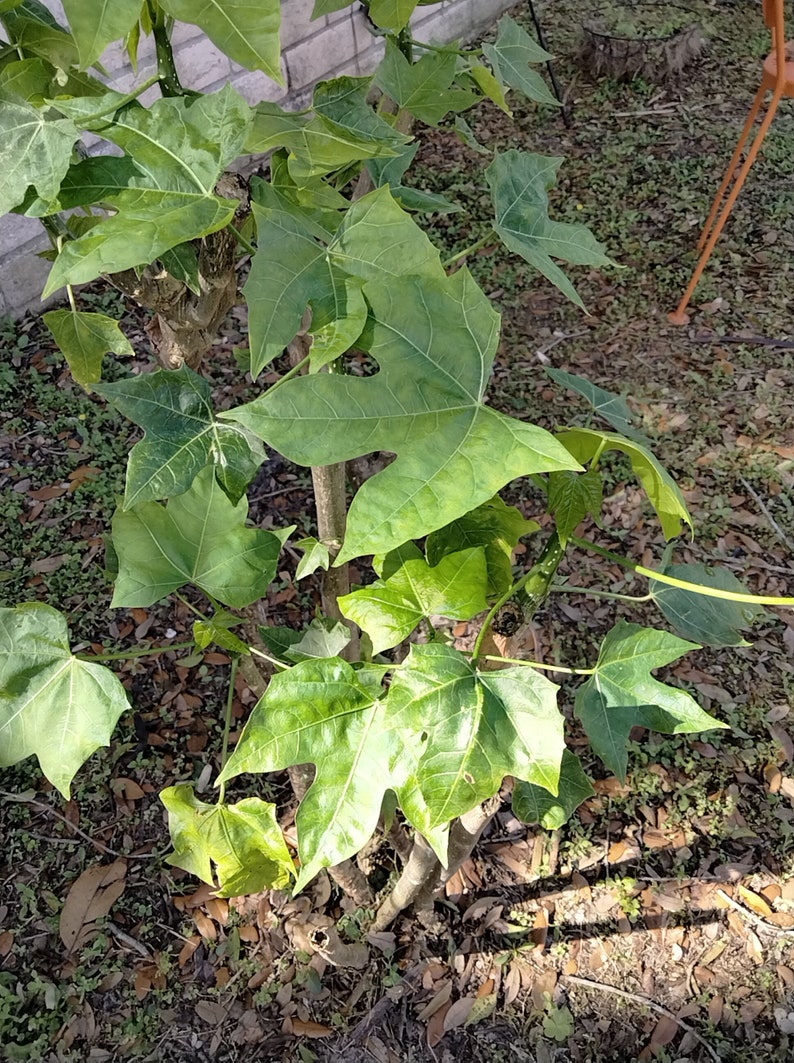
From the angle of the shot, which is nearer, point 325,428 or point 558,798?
point 325,428

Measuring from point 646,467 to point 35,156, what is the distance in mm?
658

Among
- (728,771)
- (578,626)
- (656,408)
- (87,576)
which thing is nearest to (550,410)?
(656,408)

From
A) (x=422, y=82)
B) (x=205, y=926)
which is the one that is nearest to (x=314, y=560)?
(x=422, y=82)

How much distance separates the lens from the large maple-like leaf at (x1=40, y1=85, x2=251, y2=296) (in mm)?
711

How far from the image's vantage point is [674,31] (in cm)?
475

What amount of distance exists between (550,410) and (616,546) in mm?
602

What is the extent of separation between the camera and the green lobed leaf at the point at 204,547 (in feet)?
3.29

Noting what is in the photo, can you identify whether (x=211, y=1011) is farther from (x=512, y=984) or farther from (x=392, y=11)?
(x=392, y=11)

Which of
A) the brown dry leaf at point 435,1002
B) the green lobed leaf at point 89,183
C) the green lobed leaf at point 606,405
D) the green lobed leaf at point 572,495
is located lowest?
the brown dry leaf at point 435,1002

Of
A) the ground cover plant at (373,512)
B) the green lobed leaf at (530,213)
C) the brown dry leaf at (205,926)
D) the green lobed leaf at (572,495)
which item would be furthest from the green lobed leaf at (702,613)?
the brown dry leaf at (205,926)

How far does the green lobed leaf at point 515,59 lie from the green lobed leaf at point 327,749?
0.95 metres

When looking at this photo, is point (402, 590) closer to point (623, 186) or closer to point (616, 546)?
point (616, 546)

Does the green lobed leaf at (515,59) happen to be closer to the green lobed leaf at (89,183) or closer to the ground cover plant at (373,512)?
the ground cover plant at (373,512)

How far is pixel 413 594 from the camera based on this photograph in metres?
0.92
